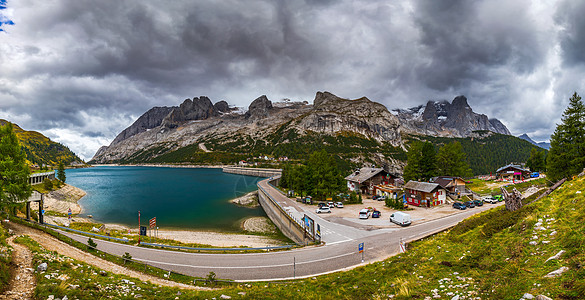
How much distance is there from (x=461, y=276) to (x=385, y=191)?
51.4 metres

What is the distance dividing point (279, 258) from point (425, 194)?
37.4 meters

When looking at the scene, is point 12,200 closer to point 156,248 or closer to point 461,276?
point 156,248

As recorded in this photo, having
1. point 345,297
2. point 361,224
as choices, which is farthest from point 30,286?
point 361,224

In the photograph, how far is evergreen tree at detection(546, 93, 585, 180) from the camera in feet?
109

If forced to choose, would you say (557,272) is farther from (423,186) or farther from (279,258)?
(423,186)

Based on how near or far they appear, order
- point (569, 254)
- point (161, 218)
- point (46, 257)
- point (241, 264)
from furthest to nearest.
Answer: point (161, 218) < point (241, 264) < point (46, 257) < point (569, 254)

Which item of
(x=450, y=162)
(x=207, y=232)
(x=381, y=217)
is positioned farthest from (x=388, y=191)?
(x=207, y=232)

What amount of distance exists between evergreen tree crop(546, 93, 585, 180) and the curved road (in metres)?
24.2

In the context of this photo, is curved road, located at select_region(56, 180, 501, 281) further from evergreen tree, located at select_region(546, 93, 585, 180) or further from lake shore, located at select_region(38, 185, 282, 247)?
evergreen tree, located at select_region(546, 93, 585, 180)

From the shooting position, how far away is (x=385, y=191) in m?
58.6

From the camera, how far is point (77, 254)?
1816cm

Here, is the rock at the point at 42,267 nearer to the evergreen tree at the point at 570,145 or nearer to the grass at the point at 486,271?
the grass at the point at 486,271

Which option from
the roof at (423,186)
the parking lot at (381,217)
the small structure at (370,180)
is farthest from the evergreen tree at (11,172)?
the small structure at (370,180)

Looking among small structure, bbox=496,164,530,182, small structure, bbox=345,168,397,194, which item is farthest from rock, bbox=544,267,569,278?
small structure, bbox=496,164,530,182
